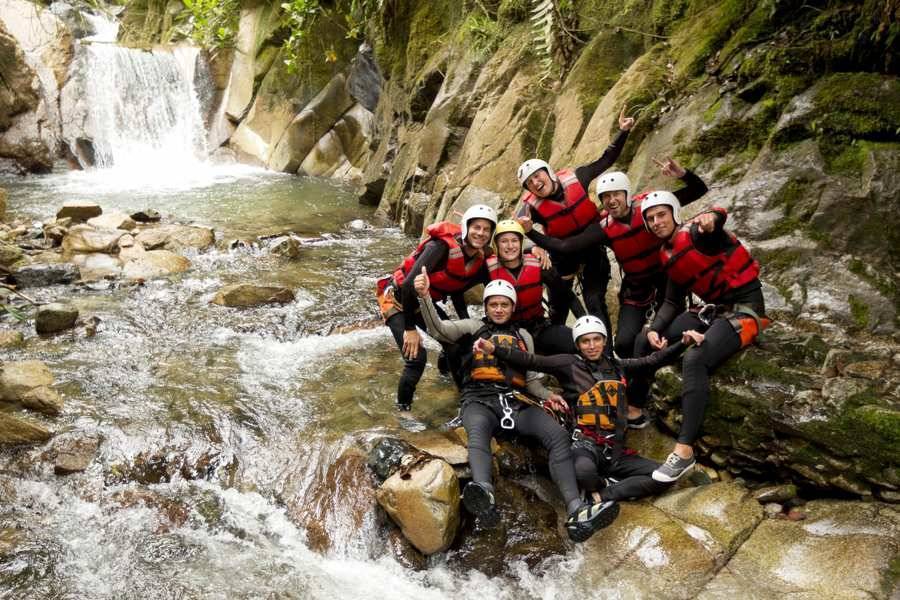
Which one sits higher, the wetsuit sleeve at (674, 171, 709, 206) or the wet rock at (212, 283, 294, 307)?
the wetsuit sleeve at (674, 171, 709, 206)

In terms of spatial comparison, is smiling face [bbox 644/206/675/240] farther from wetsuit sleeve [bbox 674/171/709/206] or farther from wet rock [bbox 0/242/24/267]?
wet rock [bbox 0/242/24/267]

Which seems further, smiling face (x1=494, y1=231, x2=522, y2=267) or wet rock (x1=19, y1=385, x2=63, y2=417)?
wet rock (x1=19, y1=385, x2=63, y2=417)

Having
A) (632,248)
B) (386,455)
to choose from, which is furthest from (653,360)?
(386,455)

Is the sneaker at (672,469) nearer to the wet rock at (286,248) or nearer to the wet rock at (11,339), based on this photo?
the wet rock at (11,339)

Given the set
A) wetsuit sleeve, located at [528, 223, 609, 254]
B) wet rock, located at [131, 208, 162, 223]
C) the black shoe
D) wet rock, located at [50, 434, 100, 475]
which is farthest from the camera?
wet rock, located at [131, 208, 162, 223]

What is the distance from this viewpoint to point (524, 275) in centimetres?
546

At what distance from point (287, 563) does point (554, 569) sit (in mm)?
1844

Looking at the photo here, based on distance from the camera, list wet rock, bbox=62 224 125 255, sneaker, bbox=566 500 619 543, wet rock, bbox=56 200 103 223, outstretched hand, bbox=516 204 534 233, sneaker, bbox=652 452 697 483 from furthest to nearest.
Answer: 1. wet rock, bbox=56 200 103 223
2. wet rock, bbox=62 224 125 255
3. outstretched hand, bbox=516 204 534 233
4. sneaker, bbox=652 452 697 483
5. sneaker, bbox=566 500 619 543

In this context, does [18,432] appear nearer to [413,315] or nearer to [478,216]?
[413,315]

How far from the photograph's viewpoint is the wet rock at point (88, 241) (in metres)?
10.7

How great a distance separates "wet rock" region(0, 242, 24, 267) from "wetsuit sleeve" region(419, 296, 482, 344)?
25.7ft

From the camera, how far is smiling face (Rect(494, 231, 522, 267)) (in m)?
5.38

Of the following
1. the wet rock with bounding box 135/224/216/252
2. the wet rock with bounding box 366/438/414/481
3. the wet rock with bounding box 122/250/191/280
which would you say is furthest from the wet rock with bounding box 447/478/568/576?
the wet rock with bounding box 135/224/216/252

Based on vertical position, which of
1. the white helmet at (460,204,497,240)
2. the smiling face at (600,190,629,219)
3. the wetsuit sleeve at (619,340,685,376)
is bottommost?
the wetsuit sleeve at (619,340,685,376)
